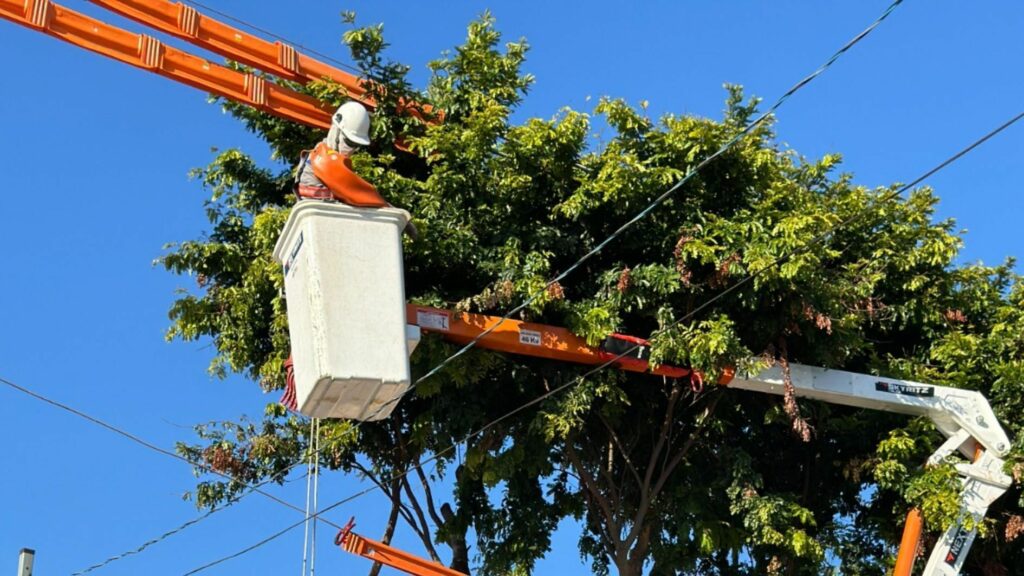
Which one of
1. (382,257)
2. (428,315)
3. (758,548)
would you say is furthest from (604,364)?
(382,257)

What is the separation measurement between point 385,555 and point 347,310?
18.2ft

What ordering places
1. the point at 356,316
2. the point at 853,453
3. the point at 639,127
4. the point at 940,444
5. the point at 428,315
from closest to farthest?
the point at 356,316
the point at 428,315
the point at 639,127
the point at 940,444
the point at 853,453

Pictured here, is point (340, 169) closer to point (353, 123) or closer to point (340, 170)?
point (340, 170)

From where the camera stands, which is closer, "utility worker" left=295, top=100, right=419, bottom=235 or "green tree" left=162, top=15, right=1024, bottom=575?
"utility worker" left=295, top=100, right=419, bottom=235

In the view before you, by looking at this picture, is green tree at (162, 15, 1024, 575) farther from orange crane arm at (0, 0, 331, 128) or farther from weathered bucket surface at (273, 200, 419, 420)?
weathered bucket surface at (273, 200, 419, 420)

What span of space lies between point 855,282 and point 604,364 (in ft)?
15.3

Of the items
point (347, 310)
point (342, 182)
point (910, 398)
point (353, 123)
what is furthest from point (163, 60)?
point (910, 398)

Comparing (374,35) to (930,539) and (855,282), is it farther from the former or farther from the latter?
(930,539)

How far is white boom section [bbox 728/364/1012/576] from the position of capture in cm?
2000

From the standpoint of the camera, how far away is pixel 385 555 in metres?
18.8

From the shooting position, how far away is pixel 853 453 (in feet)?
74.1

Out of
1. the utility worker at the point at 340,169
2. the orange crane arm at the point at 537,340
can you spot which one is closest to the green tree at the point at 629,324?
the orange crane arm at the point at 537,340

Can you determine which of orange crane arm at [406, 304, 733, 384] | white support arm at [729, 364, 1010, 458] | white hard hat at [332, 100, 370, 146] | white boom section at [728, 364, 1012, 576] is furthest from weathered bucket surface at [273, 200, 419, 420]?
white support arm at [729, 364, 1010, 458]

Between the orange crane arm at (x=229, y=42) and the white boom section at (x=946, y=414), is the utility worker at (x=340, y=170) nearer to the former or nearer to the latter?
the orange crane arm at (x=229, y=42)
